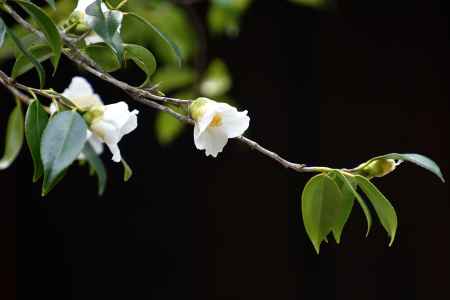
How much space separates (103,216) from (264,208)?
562 mm

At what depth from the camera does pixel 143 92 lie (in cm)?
68

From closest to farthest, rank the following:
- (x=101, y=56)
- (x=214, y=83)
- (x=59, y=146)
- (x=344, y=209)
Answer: (x=59, y=146) < (x=344, y=209) < (x=101, y=56) < (x=214, y=83)

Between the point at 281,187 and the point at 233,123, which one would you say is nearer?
the point at 233,123

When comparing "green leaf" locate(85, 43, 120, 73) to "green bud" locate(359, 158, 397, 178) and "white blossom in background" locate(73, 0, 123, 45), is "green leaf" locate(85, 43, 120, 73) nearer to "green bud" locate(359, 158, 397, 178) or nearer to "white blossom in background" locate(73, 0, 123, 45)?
"white blossom in background" locate(73, 0, 123, 45)

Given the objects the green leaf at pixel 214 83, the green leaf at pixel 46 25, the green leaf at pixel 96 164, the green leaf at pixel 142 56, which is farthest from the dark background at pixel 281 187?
the green leaf at pixel 46 25

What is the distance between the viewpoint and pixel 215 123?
71 cm

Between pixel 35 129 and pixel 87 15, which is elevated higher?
pixel 87 15

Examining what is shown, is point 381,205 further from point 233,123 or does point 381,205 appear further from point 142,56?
point 142,56

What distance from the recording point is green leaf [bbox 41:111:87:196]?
0.56 meters

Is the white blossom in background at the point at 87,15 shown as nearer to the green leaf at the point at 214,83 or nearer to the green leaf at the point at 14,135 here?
the green leaf at the point at 14,135

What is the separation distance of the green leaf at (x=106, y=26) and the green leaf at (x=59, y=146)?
0.08 m

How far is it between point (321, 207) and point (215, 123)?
13 cm

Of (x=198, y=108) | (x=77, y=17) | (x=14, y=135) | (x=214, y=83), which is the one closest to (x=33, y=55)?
(x=77, y=17)

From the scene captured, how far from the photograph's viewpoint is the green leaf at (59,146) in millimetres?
563
